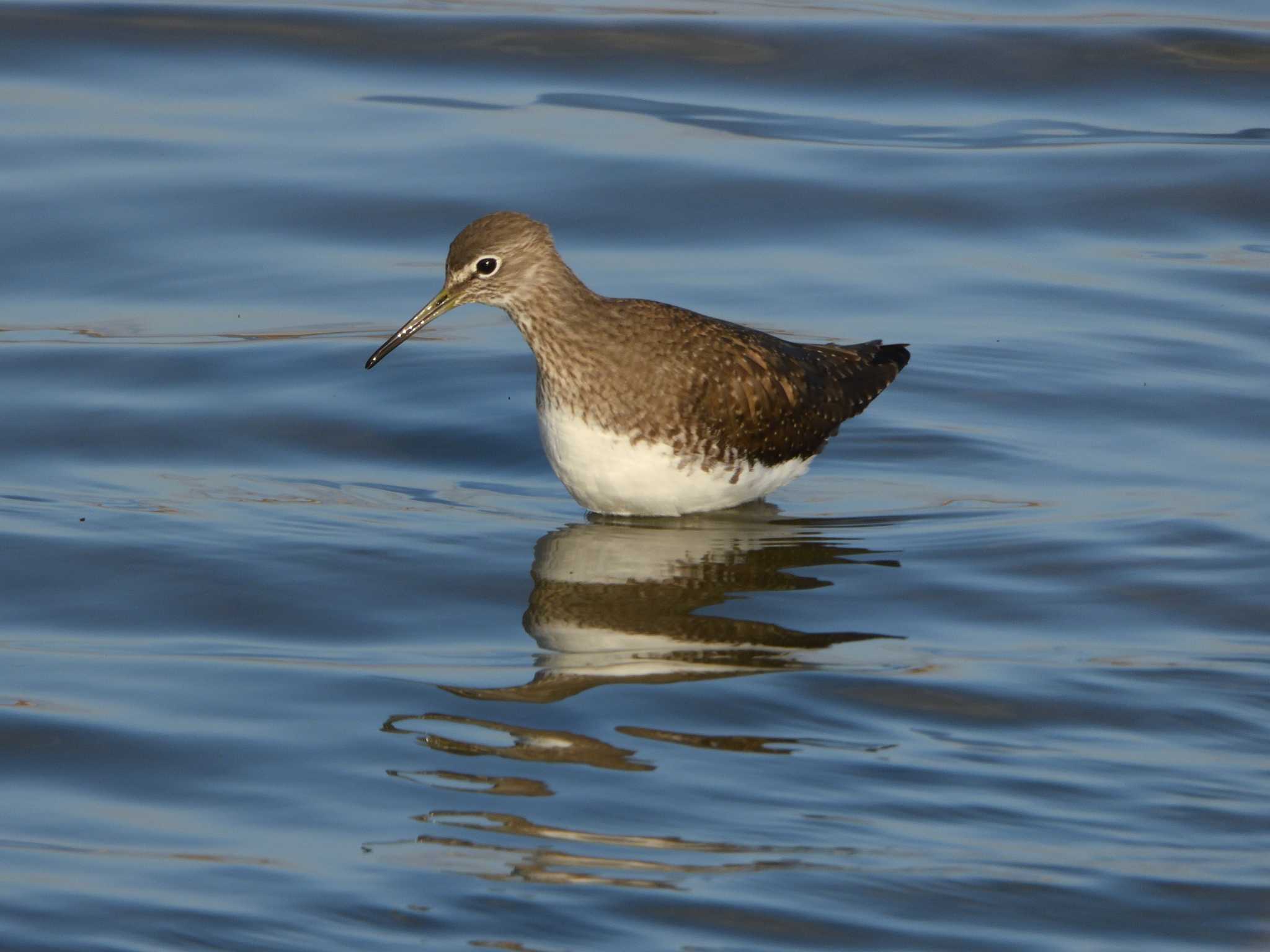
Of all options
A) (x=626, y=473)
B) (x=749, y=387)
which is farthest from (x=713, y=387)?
(x=626, y=473)

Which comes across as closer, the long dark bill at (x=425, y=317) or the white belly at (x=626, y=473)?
the white belly at (x=626, y=473)

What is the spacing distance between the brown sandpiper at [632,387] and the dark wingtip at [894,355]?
2.61ft

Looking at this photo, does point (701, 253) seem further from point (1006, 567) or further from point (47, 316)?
point (1006, 567)

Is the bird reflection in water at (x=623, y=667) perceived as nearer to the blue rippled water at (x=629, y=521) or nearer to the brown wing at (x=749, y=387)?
the blue rippled water at (x=629, y=521)

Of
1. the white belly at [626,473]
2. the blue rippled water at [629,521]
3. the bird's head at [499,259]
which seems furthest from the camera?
the bird's head at [499,259]

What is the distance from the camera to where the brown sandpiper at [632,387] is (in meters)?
8.31

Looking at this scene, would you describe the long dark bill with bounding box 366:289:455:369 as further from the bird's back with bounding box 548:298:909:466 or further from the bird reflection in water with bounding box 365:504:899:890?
the bird reflection in water with bounding box 365:504:899:890

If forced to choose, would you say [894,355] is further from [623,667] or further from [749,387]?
[623,667]

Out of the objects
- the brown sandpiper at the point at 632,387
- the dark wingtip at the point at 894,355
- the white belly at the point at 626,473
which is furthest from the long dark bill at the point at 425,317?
the dark wingtip at the point at 894,355

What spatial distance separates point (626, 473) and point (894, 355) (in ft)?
6.59

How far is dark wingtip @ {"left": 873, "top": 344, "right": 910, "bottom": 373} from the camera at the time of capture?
9680mm

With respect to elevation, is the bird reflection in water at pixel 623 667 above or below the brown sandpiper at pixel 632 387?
below

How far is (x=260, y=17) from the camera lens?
52.8 feet

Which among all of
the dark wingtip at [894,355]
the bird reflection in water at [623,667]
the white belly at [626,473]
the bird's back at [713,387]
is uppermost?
the dark wingtip at [894,355]
